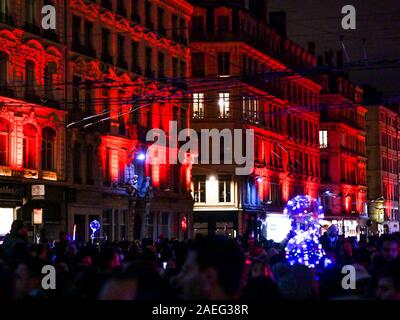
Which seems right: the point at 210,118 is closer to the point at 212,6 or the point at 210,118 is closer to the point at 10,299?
the point at 212,6

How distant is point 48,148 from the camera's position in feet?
146

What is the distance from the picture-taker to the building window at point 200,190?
239 feet

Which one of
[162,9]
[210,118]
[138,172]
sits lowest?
[138,172]

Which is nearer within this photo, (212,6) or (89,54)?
(89,54)

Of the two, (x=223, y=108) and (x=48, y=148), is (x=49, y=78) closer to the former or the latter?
(x=48, y=148)

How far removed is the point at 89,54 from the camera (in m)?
48.9

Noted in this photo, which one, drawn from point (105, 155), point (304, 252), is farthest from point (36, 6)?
point (304, 252)

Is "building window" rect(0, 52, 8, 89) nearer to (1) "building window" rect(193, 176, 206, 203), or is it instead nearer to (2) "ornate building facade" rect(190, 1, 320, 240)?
(2) "ornate building facade" rect(190, 1, 320, 240)

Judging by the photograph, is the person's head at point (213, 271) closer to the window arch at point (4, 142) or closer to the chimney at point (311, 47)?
the window arch at point (4, 142)

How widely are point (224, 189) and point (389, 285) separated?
66444 mm

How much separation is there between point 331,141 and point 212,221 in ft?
111

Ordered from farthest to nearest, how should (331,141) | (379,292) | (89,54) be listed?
(331,141)
(89,54)
(379,292)
